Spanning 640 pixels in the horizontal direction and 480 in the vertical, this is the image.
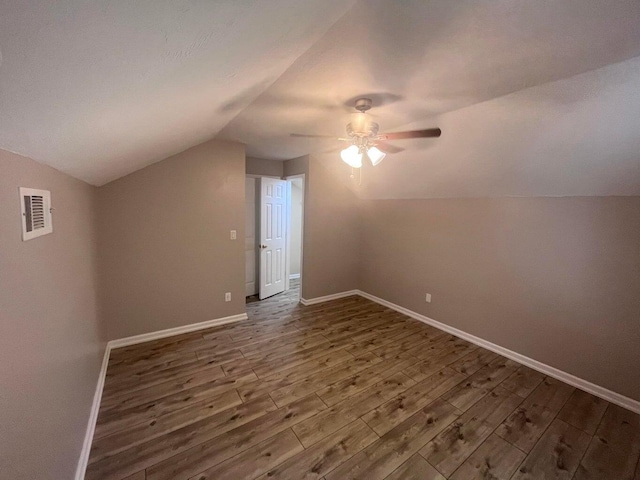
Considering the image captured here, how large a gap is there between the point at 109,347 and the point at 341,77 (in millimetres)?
3306

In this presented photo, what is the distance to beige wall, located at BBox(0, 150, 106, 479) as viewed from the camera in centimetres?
84

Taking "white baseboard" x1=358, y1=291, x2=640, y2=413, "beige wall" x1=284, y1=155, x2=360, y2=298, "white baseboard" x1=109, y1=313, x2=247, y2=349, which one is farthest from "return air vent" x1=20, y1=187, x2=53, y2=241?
"white baseboard" x1=358, y1=291, x2=640, y2=413

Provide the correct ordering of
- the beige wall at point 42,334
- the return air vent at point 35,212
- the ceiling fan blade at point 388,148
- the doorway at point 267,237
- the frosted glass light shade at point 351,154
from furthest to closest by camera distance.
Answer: the doorway at point 267,237 < the ceiling fan blade at point 388,148 < the frosted glass light shade at point 351,154 < the return air vent at point 35,212 < the beige wall at point 42,334

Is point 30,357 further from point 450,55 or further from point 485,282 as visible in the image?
point 485,282

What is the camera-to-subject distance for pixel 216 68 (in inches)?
41.6

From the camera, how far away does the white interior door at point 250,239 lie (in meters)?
4.33

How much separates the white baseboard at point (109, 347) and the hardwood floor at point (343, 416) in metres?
0.05

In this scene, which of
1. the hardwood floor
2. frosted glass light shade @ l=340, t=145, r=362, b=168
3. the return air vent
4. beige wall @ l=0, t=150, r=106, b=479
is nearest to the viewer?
beige wall @ l=0, t=150, r=106, b=479

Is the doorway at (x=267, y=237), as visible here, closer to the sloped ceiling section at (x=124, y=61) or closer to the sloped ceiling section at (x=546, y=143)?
the sloped ceiling section at (x=546, y=143)

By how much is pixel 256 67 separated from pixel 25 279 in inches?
49.7

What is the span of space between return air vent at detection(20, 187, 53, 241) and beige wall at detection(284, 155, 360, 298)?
294 cm

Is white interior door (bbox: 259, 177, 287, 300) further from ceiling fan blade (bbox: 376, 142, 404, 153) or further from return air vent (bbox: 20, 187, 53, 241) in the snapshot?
return air vent (bbox: 20, 187, 53, 241)

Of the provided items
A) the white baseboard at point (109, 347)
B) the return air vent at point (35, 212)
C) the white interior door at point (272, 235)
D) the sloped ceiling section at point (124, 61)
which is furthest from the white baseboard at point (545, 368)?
the return air vent at point (35, 212)

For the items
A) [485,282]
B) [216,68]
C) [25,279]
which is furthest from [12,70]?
[485,282]
